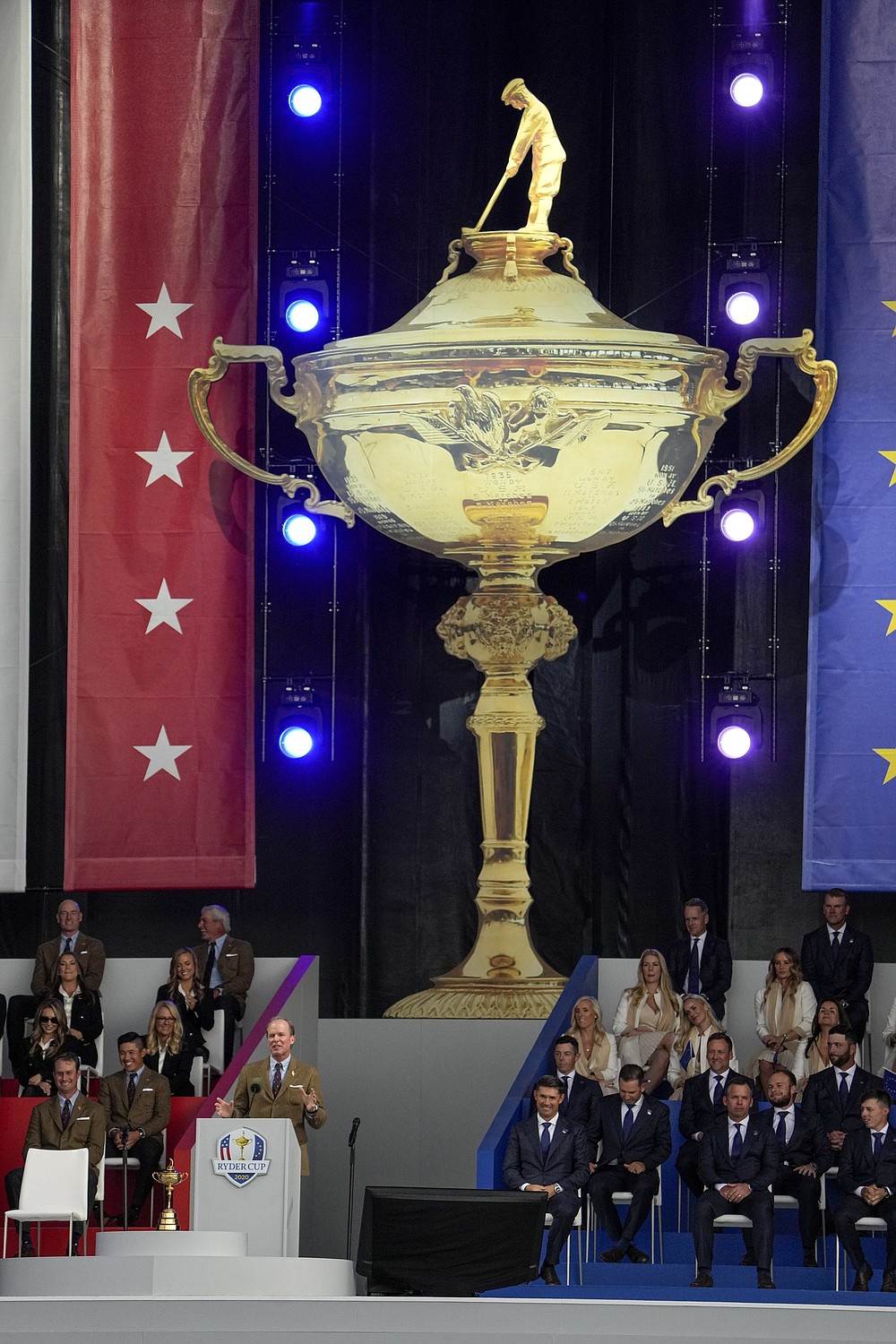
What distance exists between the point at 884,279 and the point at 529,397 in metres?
2.03

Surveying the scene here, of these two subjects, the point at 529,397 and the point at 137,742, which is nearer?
the point at 529,397

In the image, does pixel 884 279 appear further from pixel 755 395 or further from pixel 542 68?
pixel 542 68

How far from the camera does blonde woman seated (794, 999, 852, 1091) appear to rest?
13234 mm

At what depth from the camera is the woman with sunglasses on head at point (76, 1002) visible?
14188mm

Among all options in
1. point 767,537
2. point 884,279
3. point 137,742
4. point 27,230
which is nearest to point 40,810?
point 137,742

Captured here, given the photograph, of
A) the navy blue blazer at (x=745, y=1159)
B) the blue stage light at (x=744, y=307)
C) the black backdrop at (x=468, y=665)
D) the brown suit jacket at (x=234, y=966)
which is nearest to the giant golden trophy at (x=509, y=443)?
the blue stage light at (x=744, y=307)

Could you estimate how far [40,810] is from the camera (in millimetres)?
16078

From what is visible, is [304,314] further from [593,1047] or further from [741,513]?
[593,1047]

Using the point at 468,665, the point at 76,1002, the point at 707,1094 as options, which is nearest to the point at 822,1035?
the point at 707,1094

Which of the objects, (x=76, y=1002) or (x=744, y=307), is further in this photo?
(x=744, y=307)

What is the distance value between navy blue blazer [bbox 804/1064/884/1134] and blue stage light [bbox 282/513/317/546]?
4322 mm

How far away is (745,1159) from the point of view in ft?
40.0

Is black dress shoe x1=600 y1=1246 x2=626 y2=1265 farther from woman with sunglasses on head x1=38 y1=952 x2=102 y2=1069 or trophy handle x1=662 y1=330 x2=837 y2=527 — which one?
trophy handle x1=662 y1=330 x2=837 y2=527

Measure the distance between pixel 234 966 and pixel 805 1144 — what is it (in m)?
3.45
